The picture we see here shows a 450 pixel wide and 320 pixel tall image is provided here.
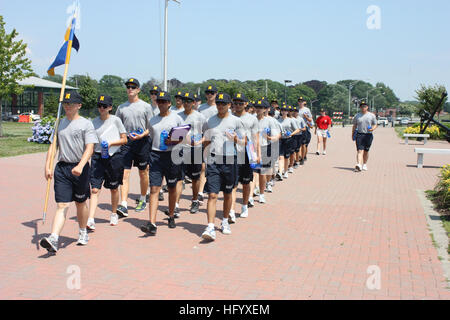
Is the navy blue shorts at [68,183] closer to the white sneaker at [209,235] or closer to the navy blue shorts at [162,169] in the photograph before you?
the navy blue shorts at [162,169]

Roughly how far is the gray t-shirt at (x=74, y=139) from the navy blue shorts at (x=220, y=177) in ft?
5.38

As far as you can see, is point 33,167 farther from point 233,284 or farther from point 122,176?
point 233,284

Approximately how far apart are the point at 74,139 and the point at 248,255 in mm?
2497

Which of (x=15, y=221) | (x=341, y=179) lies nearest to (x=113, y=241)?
(x=15, y=221)

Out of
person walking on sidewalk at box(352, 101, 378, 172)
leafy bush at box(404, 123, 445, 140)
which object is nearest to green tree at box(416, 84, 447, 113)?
leafy bush at box(404, 123, 445, 140)

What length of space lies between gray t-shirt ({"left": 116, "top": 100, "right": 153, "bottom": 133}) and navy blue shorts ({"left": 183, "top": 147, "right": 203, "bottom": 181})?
2.73 ft

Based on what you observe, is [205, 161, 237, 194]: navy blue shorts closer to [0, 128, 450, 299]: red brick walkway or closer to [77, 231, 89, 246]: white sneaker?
[0, 128, 450, 299]: red brick walkway

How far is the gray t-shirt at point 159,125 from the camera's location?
674 cm

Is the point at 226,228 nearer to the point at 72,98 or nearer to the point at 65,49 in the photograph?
the point at 72,98

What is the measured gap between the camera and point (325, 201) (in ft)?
30.1

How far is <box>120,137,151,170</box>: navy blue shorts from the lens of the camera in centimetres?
775

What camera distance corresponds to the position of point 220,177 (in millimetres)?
Answer: 6574

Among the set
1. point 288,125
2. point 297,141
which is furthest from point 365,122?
point 288,125

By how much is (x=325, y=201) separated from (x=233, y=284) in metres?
4.86
